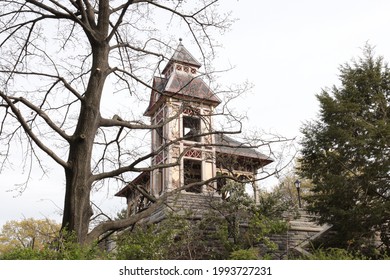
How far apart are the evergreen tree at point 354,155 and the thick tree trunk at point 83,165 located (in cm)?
825

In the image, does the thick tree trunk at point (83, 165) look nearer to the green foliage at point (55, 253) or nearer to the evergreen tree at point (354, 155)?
the green foliage at point (55, 253)

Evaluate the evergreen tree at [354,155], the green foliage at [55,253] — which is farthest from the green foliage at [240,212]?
the green foliage at [55,253]

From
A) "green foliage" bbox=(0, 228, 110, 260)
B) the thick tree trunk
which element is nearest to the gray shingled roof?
the thick tree trunk

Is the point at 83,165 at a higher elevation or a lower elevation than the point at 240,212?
higher

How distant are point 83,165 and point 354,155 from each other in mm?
10002

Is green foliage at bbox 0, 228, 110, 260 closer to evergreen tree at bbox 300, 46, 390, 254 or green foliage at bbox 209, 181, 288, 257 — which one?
green foliage at bbox 209, 181, 288, 257

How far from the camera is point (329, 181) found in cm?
1234

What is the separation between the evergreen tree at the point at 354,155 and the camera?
37.7 ft

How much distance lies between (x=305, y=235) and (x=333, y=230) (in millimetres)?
1282

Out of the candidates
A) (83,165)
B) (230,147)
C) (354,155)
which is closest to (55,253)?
(83,165)

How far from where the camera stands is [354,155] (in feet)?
42.7

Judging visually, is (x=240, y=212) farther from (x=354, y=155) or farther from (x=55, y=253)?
(x=55, y=253)

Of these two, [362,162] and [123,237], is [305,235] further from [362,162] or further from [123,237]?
[123,237]
